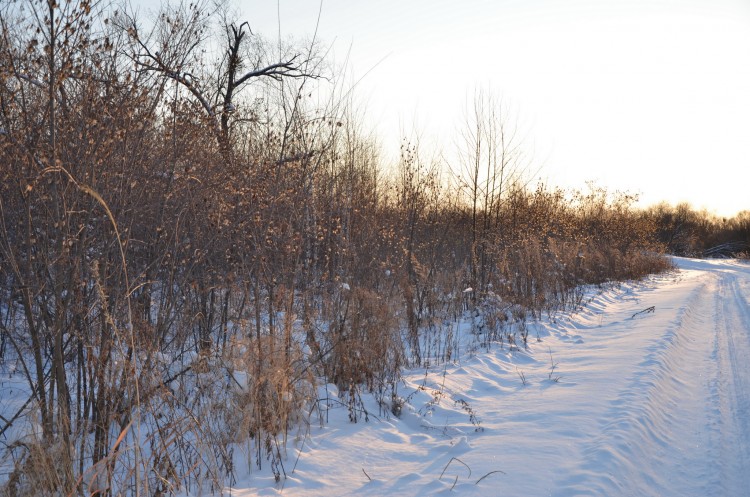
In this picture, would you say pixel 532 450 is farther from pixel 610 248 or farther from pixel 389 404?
pixel 610 248

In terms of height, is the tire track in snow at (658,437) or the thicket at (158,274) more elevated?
the thicket at (158,274)

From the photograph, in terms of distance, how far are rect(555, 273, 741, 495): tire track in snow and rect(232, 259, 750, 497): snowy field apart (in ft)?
0.03

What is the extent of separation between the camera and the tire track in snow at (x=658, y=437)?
3.45 meters

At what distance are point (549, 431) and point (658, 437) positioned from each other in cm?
84

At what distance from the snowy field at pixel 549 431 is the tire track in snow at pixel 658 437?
0.03 feet

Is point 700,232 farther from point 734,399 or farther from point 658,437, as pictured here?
A: point 658,437

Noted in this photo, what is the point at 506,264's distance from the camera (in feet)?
36.4

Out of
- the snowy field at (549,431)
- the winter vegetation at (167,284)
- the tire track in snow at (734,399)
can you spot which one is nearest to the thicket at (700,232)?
the tire track in snow at (734,399)

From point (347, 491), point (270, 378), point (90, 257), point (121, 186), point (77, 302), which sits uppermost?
point (121, 186)

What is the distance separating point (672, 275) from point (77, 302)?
22224 mm

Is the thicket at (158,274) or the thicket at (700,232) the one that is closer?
the thicket at (158,274)

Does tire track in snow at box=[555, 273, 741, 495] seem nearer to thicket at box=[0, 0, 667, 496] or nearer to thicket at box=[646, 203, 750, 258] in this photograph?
thicket at box=[0, 0, 667, 496]

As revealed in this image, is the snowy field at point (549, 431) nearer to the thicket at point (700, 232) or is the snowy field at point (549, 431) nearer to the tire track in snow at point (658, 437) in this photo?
Answer: the tire track in snow at point (658, 437)

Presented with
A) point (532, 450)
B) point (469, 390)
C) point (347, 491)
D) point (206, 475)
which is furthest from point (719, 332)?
point (206, 475)
